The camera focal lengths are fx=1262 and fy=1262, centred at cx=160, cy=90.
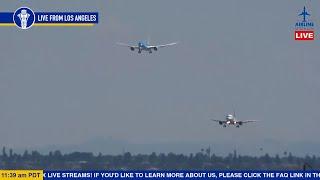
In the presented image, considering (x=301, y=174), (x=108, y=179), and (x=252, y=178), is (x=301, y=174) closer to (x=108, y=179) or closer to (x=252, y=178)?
(x=252, y=178)

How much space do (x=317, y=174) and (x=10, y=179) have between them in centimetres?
3856

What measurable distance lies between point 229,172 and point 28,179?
25.3m

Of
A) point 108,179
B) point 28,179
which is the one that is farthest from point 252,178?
point 28,179

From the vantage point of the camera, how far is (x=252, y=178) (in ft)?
506

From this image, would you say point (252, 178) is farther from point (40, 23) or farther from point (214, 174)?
point (40, 23)

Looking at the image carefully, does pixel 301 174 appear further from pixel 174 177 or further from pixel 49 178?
pixel 49 178

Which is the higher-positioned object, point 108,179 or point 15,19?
point 15,19

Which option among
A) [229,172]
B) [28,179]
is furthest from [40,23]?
[229,172]

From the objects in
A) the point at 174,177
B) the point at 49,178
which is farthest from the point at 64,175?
the point at 174,177

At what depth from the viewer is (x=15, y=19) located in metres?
163

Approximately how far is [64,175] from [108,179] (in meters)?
5.46

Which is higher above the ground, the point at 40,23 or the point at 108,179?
the point at 40,23

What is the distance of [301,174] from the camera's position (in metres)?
157

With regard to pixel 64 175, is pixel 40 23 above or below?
above
